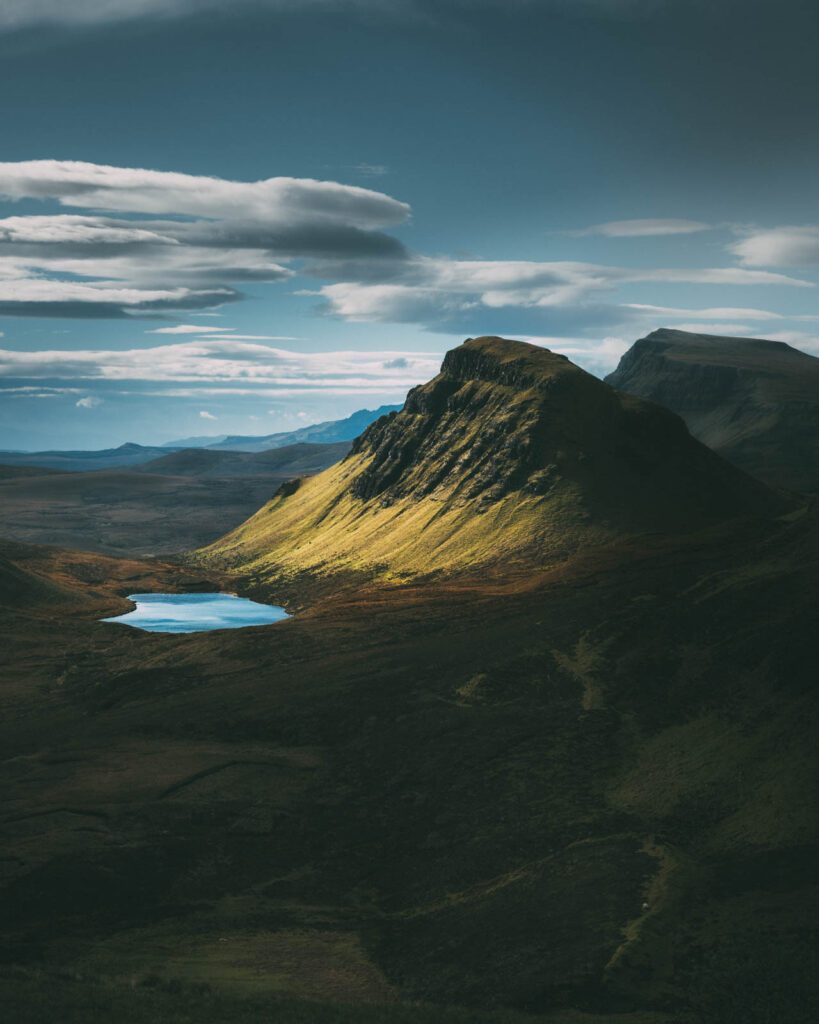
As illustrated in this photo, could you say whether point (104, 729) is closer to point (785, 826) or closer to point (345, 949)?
point (345, 949)

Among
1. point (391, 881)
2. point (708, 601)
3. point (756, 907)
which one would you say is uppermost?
point (708, 601)

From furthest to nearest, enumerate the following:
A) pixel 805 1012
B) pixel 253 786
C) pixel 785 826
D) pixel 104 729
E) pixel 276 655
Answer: pixel 276 655 → pixel 104 729 → pixel 253 786 → pixel 785 826 → pixel 805 1012

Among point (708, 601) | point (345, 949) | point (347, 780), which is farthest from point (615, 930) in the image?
point (708, 601)

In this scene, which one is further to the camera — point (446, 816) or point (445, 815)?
point (445, 815)

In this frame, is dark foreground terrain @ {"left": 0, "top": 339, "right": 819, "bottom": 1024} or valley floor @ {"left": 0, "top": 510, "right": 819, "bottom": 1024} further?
valley floor @ {"left": 0, "top": 510, "right": 819, "bottom": 1024}

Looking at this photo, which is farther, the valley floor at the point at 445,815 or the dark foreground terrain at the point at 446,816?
the valley floor at the point at 445,815

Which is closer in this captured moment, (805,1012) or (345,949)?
(805,1012)

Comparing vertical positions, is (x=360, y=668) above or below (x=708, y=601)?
below

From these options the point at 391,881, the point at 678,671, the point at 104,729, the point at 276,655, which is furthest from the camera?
the point at 276,655
